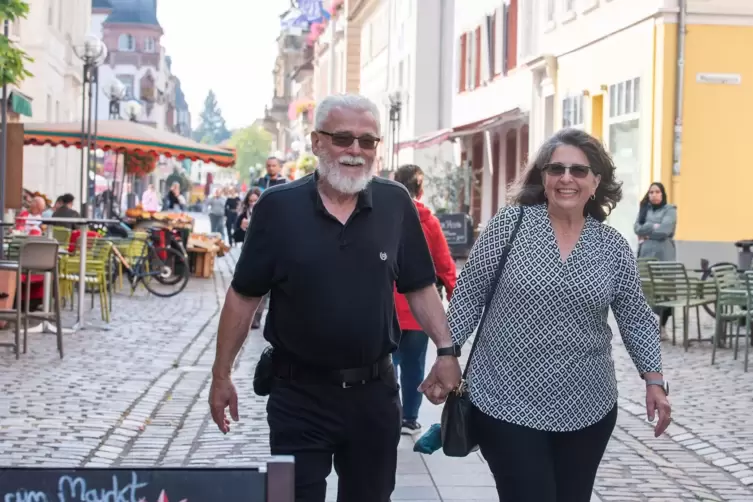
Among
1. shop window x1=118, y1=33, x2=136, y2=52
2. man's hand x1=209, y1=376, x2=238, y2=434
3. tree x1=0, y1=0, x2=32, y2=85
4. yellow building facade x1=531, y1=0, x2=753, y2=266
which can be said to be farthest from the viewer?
shop window x1=118, y1=33, x2=136, y2=52

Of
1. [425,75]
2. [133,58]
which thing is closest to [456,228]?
[425,75]

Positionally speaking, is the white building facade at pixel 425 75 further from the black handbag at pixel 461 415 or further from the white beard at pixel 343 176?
the white beard at pixel 343 176

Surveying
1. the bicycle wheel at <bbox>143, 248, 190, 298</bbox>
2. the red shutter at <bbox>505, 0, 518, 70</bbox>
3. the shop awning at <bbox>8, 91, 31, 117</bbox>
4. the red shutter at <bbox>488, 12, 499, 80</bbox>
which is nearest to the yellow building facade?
the bicycle wheel at <bbox>143, 248, 190, 298</bbox>

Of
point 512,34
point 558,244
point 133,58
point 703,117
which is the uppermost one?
point 133,58

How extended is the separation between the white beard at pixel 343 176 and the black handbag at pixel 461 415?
507mm

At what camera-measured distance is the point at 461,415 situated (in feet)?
15.0

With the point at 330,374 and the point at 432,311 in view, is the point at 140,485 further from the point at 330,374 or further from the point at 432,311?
the point at 432,311

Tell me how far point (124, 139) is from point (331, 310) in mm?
21308

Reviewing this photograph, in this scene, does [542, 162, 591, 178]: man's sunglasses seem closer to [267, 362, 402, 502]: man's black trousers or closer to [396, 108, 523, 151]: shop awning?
[267, 362, 402, 502]: man's black trousers

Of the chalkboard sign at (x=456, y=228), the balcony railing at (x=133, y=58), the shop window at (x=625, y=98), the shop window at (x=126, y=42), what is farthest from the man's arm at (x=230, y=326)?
the shop window at (x=126, y=42)

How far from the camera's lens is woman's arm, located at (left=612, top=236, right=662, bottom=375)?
184 inches

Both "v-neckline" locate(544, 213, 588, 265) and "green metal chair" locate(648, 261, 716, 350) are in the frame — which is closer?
"v-neckline" locate(544, 213, 588, 265)

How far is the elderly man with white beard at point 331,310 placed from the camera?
4.36 metres

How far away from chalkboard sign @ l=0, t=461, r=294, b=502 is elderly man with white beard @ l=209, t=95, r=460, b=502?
3.50 ft
